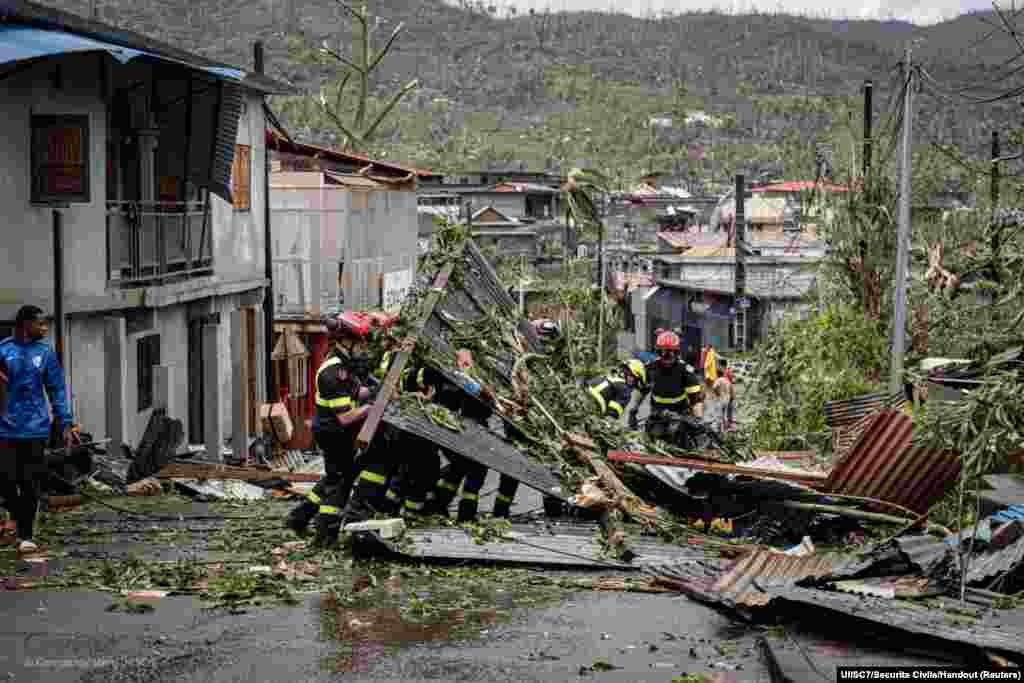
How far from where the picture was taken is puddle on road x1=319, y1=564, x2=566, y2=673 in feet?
26.4

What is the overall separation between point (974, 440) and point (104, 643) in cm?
619

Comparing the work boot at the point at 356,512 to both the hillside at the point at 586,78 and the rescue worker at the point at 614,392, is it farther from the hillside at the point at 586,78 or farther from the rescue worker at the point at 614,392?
the hillside at the point at 586,78

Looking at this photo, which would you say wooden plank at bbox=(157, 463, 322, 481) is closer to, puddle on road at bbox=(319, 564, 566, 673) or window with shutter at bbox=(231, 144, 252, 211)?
puddle on road at bbox=(319, 564, 566, 673)

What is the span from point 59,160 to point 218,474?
4.01 metres

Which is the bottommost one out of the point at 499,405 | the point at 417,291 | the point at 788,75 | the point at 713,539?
the point at 713,539

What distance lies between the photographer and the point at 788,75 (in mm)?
142500

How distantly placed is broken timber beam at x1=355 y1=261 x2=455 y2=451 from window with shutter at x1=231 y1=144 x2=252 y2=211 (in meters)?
11.0

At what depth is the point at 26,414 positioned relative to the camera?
10438mm

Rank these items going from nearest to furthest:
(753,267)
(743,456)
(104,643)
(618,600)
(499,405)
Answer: (104,643), (618,600), (499,405), (743,456), (753,267)

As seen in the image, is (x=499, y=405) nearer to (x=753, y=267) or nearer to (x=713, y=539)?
(x=713, y=539)

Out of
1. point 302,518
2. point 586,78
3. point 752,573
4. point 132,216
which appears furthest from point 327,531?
point 586,78

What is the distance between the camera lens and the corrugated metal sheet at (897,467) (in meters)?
11.2

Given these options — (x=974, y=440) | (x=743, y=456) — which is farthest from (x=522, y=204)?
(x=974, y=440)

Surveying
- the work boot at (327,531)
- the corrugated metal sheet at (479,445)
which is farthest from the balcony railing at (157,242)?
the work boot at (327,531)
